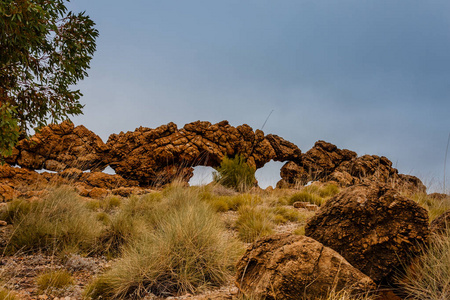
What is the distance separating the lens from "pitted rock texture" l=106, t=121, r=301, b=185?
1753 cm

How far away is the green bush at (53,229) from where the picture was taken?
554 centimetres

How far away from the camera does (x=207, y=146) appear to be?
18438mm

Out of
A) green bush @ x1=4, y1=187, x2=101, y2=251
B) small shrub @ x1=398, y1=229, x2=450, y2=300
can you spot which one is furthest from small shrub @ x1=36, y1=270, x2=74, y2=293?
small shrub @ x1=398, y1=229, x2=450, y2=300

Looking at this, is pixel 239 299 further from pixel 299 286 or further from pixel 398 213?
pixel 398 213

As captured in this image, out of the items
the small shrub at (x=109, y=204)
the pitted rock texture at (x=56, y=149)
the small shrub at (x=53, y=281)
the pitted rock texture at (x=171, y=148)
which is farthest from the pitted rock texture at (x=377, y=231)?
the pitted rock texture at (x=56, y=149)

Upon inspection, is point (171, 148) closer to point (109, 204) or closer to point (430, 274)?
point (109, 204)

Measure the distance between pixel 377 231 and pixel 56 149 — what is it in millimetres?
16160

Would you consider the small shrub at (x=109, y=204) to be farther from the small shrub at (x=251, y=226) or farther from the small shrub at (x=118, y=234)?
the small shrub at (x=251, y=226)

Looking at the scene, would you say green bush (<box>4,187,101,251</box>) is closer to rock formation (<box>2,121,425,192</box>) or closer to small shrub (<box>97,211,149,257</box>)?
small shrub (<box>97,211,149,257</box>)

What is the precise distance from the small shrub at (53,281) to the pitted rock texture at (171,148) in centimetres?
1211

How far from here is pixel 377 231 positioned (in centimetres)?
349

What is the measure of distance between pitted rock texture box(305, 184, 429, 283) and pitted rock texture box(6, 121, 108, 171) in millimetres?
13380

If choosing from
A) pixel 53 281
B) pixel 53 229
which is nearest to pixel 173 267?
pixel 53 281

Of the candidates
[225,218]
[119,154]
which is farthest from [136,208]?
[119,154]
